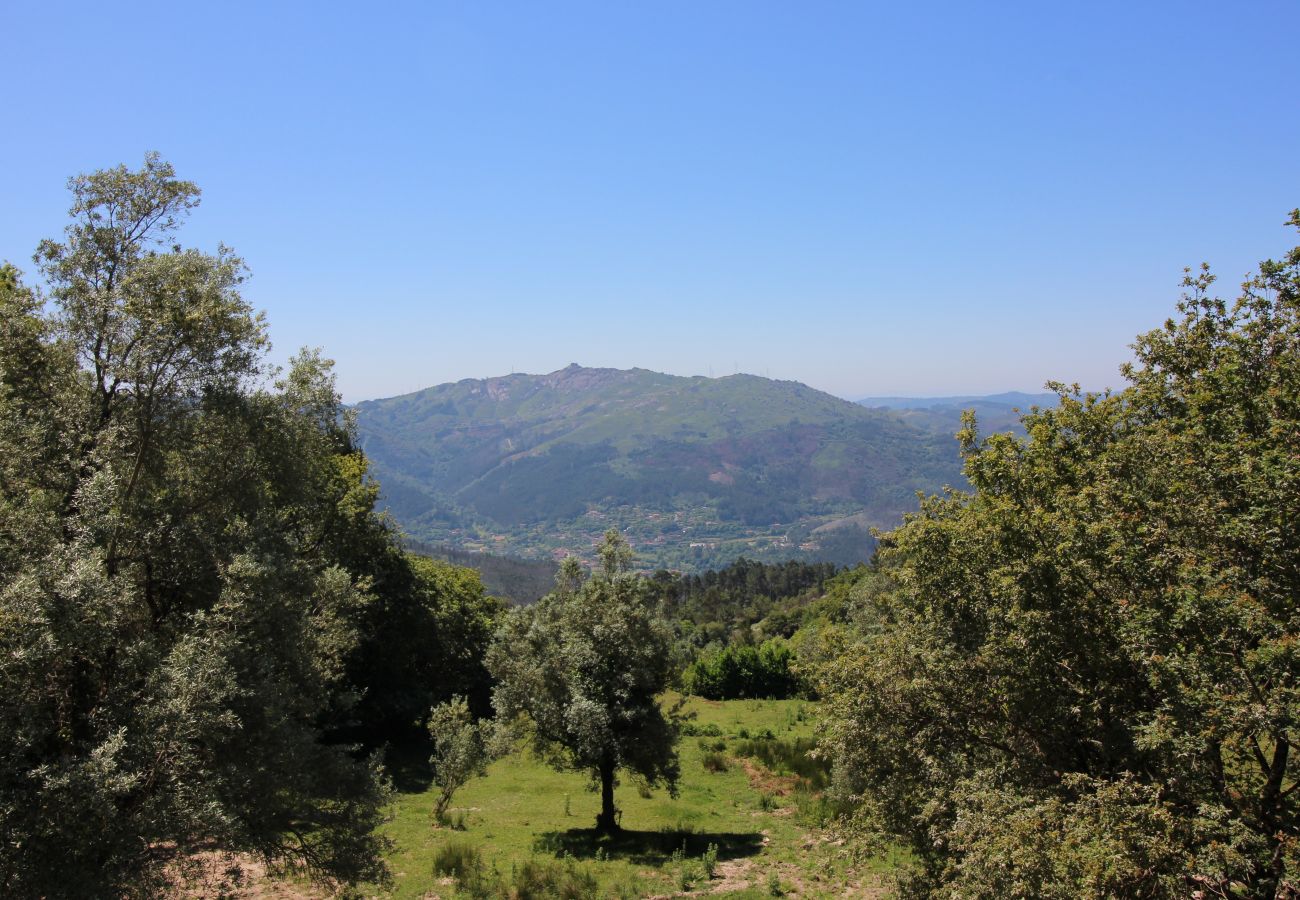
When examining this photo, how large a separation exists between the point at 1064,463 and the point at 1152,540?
15.7ft

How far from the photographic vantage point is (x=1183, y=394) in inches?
565

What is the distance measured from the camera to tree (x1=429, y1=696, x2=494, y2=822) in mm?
24375

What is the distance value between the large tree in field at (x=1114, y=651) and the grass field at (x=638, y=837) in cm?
476

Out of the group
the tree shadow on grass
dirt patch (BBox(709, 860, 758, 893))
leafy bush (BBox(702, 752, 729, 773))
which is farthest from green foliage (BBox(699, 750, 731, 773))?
dirt patch (BBox(709, 860, 758, 893))

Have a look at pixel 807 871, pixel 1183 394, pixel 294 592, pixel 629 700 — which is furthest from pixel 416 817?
pixel 1183 394

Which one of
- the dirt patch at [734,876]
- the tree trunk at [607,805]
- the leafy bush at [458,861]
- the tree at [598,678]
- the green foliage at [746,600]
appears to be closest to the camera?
the leafy bush at [458,861]

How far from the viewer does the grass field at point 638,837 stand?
19734 millimetres

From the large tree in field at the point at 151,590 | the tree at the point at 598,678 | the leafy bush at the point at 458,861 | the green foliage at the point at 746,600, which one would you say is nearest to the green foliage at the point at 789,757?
the tree at the point at 598,678

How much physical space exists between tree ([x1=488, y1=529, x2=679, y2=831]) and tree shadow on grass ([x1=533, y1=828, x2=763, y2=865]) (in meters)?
1.00

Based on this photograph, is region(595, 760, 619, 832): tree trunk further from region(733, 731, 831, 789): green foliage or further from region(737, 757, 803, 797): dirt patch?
region(733, 731, 831, 789): green foliage

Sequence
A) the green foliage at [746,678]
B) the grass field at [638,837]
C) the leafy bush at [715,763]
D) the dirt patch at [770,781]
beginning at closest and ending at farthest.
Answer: the grass field at [638,837]
the dirt patch at [770,781]
the leafy bush at [715,763]
the green foliage at [746,678]

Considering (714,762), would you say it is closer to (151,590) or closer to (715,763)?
(715,763)

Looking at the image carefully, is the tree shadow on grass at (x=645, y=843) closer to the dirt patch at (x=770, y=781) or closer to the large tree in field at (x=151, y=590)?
the dirt patch at (x=770, y=781)

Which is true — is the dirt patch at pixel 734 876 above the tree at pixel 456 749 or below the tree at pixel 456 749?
below
